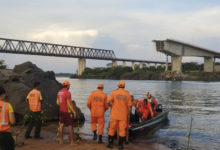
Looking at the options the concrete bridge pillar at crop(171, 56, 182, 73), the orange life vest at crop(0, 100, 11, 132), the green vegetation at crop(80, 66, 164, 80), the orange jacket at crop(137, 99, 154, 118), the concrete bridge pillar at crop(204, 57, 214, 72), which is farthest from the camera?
the green vegetation at crop(80, 66, 164, 80)

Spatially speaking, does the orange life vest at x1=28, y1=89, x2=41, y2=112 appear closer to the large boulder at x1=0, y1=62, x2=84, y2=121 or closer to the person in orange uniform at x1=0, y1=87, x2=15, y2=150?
the person in orange uniform at x1=0, y1=87, x2=15, y2=150

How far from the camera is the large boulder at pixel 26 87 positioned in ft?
45.2

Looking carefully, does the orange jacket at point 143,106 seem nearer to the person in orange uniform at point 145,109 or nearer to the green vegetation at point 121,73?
the person in orange uniform at point 145,109

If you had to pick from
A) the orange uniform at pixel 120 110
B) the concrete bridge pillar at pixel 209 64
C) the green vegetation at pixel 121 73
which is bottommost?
the orange uniform at pixel 120 110

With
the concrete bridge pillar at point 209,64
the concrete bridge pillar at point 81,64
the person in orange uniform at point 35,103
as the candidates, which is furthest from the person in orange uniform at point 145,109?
the concrete bridge pillar at point 81,64

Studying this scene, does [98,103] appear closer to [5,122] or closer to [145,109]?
[5,122]

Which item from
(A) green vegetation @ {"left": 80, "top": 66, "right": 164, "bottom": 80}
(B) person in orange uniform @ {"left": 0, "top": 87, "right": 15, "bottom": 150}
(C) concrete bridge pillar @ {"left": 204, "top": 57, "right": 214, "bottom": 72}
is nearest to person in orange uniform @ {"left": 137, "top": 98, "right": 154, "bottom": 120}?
(B) person in orange uniform @ {"left": 0, "top": 87, "right": 15, "bottom": 150}

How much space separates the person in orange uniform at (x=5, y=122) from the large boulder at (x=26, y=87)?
7.88 meters

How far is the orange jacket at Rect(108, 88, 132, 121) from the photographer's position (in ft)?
28.0

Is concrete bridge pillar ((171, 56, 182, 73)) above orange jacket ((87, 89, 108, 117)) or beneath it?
above

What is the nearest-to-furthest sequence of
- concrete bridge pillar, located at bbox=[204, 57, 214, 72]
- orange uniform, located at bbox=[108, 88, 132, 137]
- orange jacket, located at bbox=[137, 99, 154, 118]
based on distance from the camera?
orange uniform, located at bbox=[108, 88, 132, 137], orange jacket, located at bbox=[137, 99, 154, 118], concrete bridge pillar, located at bbox=[204, 57, 214, 72]

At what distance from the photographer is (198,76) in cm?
12794

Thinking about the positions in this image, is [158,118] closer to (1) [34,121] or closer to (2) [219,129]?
(2) [219,129]

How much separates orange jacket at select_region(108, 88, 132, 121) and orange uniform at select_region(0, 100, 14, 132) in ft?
11.9
